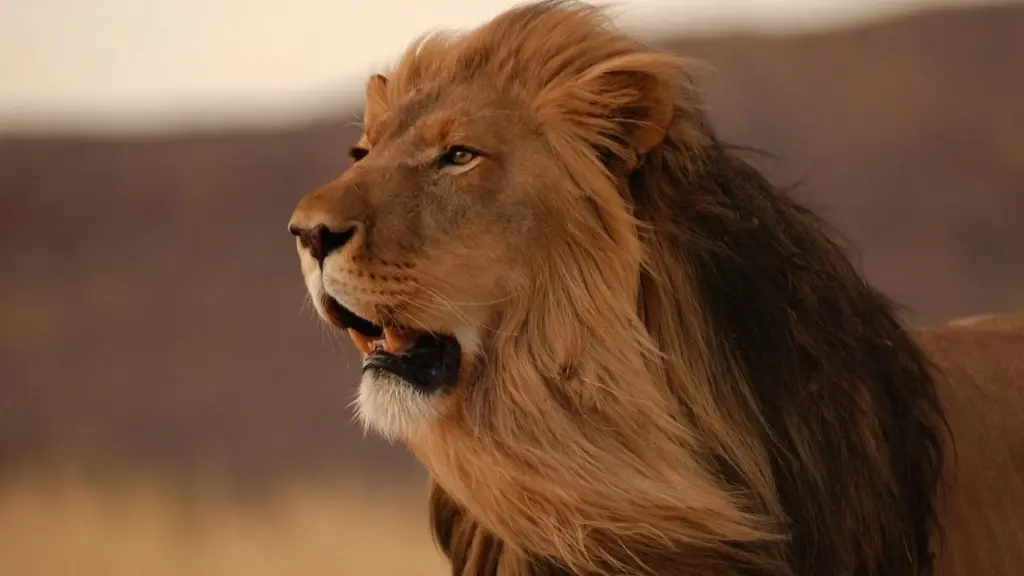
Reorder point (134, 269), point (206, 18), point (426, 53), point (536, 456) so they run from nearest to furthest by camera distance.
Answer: point (536, 456) → point (426, 53) → point (206, 18) → point (134, 269)

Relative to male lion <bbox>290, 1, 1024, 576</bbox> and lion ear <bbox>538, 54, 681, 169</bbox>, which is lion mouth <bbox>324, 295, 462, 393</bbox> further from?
lion ear <bbox>538, 54, 681, 169</bbox>

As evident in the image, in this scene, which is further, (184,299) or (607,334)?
(184,299)

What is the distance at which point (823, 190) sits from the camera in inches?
119

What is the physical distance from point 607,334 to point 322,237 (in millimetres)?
398

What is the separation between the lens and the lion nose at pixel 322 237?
139 cm

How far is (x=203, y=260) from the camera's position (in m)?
2.85

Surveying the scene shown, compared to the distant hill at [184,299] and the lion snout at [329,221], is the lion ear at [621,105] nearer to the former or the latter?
the lion snout at [329,221]

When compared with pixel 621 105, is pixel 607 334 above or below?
below

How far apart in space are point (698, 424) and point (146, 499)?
182 centimetres

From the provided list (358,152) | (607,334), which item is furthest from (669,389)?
(358,152)

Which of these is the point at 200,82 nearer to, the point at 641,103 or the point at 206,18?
the point at 206,18

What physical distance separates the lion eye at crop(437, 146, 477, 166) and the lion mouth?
0.23 m

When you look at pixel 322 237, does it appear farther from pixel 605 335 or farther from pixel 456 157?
pixel 605 335

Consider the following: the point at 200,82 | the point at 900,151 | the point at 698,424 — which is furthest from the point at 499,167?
the point at 900,151
